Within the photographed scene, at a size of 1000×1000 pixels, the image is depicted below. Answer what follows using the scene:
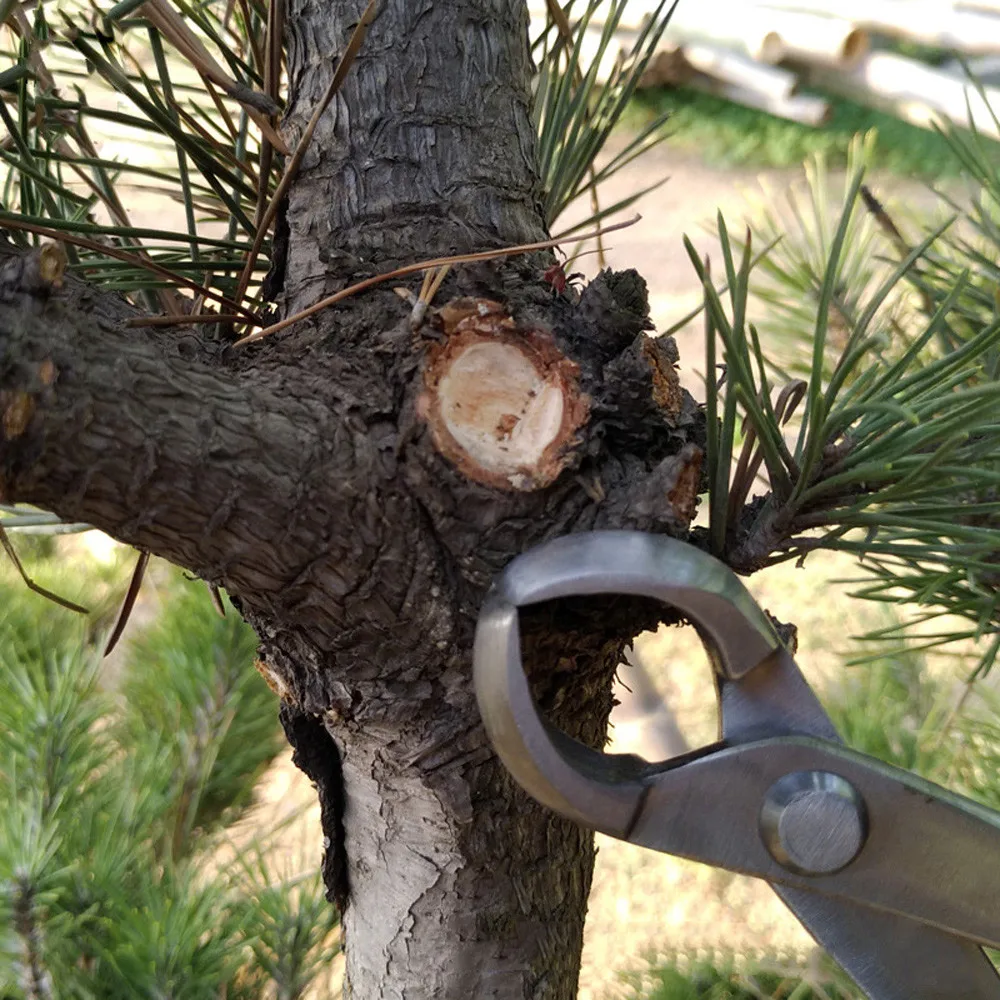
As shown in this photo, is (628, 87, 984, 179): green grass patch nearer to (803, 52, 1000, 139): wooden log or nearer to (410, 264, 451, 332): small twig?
(803, 52, 1000, 139): wooden log

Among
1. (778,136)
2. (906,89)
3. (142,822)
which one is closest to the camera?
(142,822)

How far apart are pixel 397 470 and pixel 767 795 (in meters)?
0.14

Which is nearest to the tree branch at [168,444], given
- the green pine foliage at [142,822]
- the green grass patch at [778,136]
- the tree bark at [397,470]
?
the tree bark at [397,470]

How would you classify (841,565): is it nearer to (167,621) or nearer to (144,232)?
(167,621)

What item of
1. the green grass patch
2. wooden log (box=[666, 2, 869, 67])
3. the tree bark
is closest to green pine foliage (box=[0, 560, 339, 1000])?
the tree bark

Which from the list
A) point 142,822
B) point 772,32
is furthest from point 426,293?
point 772,32

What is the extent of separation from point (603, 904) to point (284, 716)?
63 cm

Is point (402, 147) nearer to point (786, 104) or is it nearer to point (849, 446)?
point (849, 446)

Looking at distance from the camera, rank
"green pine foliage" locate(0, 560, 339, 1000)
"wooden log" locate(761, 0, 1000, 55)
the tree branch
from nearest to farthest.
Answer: the tree branch → "green pine foliage" locate(0, 560, 339, 1000) → "wooden log" locate(761, 0, 1000, 55)

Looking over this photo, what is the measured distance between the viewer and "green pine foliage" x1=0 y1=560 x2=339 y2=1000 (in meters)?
0.47

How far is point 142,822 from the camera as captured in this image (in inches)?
22.4

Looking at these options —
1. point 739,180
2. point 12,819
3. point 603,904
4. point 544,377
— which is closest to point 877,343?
point 544,377

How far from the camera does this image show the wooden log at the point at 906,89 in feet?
5.75

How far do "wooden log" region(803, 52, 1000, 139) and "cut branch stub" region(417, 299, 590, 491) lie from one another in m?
1.72
